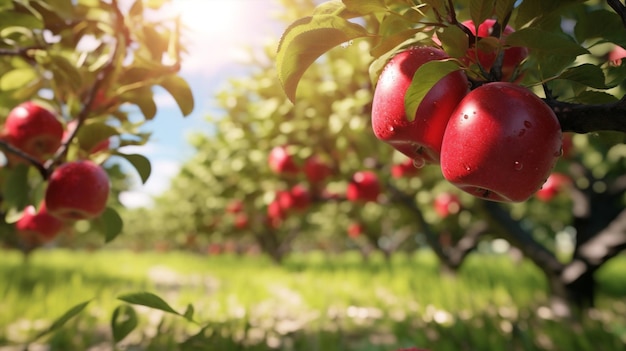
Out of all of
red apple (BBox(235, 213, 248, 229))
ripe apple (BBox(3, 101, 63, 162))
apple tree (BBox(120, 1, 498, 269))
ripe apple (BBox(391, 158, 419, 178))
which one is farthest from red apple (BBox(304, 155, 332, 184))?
red apple (BBox(235, 213, 248, 229))

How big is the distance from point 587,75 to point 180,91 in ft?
3.94

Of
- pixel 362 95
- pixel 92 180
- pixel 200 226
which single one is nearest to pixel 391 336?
pixel 362 95

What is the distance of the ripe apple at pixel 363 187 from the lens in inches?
164

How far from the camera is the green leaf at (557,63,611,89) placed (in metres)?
0.92

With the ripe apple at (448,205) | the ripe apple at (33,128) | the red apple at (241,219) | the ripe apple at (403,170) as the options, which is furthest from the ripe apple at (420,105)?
the red apple at (241,219)

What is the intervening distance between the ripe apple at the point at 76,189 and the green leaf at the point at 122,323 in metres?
0.35

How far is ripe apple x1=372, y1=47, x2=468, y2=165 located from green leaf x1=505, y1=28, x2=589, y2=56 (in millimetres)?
135

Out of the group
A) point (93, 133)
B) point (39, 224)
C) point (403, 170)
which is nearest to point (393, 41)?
point (93, 133)

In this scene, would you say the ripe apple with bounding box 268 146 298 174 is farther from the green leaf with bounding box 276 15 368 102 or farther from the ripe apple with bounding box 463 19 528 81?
the green leaf with bounding box 276 15 368 102

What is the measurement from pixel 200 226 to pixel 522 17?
9.37m

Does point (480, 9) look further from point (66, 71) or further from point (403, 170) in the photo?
point (403, 170)

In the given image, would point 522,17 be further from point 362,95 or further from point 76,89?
point 362,95

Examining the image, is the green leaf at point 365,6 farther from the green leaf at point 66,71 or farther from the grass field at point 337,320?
the grass field at point 337,320

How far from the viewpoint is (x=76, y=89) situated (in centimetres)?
163
